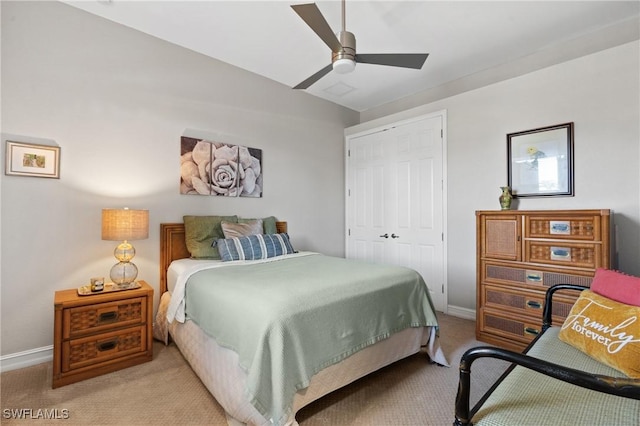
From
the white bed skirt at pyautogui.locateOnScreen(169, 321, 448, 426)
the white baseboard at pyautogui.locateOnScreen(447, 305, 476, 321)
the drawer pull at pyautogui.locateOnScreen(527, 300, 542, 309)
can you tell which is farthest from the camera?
the white baseboard at pyautogui.locateOnScreen(447, 305, 476, 321)

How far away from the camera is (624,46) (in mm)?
2508

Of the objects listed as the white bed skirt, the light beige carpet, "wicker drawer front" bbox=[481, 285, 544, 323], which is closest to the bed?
the white bed skirt

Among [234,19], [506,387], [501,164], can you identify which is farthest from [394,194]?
[506,387]

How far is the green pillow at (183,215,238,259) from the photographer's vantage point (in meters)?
2.96

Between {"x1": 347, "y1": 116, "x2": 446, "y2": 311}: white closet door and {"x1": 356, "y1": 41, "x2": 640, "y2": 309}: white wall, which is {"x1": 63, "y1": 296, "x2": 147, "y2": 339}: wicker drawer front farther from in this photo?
{"x1": 356, "y1": 41, "x2": 640, "y2": 309}: white wall

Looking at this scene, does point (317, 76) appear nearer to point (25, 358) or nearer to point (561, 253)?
point (561, 253)

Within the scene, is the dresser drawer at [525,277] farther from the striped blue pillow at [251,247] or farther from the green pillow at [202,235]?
the green pillow at [202,235]

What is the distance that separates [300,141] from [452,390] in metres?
→ 3.39

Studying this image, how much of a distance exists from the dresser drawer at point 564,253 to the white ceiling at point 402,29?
6.55 ft

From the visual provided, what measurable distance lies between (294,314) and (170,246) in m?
2.01

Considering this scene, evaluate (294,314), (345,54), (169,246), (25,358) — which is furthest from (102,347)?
(345,54)

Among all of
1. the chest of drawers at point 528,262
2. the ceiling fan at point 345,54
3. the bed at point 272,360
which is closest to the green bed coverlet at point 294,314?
the bed at point 272,360

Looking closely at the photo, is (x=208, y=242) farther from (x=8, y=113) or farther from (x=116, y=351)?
(x=8, y=113)

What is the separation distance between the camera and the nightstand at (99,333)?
205 centimetres
